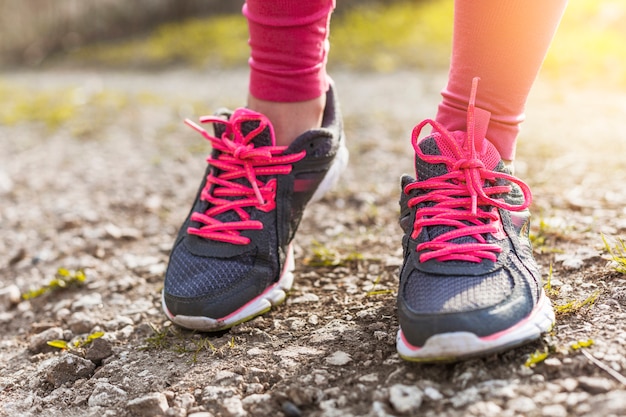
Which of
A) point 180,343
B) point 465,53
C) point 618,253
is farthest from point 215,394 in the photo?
point 618,253

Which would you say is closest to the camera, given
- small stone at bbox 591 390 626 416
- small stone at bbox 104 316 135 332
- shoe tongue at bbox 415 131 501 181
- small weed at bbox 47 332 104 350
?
small stone at bbox 591 390 626 416

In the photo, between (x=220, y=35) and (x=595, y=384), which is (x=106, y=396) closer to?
(x=595, y=384)

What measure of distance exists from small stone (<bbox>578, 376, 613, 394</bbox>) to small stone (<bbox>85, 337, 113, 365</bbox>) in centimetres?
125

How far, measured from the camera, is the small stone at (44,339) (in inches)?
78.9

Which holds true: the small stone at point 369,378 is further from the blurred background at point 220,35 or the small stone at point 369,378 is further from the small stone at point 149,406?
the blurred background at point 220,35

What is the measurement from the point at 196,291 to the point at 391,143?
2185 millimetres

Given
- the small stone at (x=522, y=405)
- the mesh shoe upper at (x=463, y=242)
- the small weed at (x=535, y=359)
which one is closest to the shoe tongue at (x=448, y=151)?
the mesh shoe upper at (x=463, y=242)

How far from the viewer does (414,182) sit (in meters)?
1.75

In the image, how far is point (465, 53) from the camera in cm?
171

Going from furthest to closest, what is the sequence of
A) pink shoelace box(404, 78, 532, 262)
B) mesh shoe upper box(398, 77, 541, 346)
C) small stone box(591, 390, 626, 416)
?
pink shoelace box(404, 78, 532, 262), mesh shoe upper box(398, 77, 541, 346), small stone box(591, 390, 626, 416)

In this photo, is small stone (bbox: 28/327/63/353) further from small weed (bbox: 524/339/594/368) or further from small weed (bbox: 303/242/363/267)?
small weed (bbox: 524/339/594/368)

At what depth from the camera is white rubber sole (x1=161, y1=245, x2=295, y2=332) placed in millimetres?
1811

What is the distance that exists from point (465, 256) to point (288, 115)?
29.9 inches

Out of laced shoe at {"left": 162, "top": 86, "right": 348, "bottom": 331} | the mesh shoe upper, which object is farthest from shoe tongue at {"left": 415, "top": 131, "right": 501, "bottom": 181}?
laced shoe at {"left": 162, "top": 86, "right": 348, "bottom": 331}
